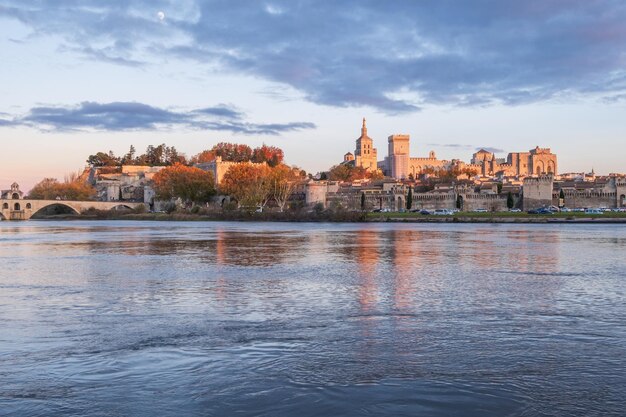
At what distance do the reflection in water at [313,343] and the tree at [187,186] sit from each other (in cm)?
6290

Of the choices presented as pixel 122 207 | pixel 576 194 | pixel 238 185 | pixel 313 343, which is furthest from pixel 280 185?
pixel 313 343

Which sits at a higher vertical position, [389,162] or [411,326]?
[389,162]

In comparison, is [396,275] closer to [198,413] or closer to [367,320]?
[367,320]

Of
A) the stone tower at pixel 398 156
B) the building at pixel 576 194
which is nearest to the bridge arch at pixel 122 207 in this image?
the building at pixel 576 194

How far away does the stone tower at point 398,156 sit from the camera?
14650cm

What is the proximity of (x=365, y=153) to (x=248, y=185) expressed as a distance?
8564cm

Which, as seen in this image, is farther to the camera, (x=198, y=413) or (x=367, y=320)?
(x=367, y=320)

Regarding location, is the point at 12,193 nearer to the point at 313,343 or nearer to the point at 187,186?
the point at 187,186

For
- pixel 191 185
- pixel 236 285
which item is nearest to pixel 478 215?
pixel 191 185

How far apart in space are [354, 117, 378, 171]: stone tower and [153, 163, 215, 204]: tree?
75060 mm

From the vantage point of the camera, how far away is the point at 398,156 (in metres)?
148

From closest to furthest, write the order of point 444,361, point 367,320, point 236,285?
1. point 444,361
2. point 367,320
3. point 236,285

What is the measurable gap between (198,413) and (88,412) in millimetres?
916

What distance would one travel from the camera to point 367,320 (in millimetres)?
9500
